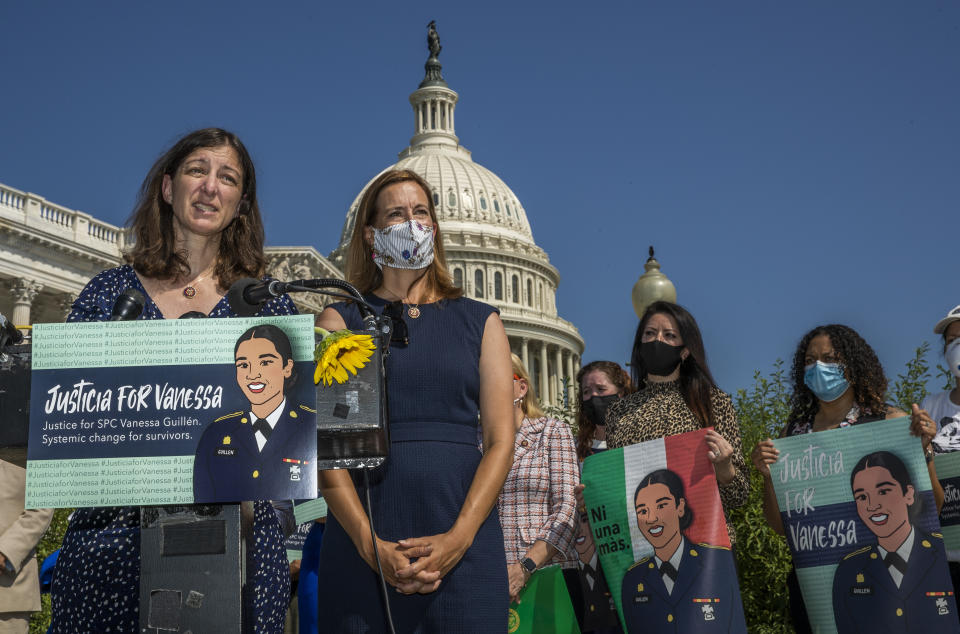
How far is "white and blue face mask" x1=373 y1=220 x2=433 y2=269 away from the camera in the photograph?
10.5 feet

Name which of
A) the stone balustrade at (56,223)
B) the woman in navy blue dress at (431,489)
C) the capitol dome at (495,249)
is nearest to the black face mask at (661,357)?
the woman in navy blue dress at (431,489)

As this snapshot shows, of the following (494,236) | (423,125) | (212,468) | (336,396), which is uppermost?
(423,125)

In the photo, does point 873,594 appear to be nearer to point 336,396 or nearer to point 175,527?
point 336,396

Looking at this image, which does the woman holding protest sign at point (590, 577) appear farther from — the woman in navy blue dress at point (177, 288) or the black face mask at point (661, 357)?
the woman in navy blue dress at point (177, 288)

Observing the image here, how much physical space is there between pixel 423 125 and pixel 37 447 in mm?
89531

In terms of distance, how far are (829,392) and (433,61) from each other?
9124 centimetres

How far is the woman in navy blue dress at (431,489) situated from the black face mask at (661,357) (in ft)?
5.97

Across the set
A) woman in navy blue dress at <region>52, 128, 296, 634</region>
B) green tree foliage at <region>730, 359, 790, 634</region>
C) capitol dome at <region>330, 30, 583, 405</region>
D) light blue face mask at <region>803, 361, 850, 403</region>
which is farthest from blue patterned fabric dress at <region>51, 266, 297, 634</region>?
capitol dome at <region>330, 30, 583, 405</region>

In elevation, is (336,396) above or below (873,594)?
above

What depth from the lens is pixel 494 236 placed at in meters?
80.4

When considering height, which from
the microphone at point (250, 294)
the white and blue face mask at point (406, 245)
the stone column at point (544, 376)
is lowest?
the microphone at point (250, 294)

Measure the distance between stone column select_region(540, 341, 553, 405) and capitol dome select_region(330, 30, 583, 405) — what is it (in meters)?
0.08

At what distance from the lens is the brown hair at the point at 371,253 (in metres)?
3.27

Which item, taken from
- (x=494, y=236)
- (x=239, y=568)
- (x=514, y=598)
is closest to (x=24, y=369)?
(x=239, y=568)
